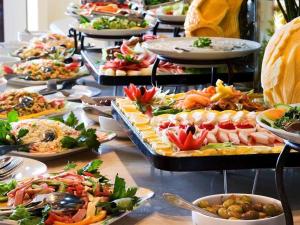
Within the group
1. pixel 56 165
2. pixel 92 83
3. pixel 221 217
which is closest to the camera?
pixel 221 217

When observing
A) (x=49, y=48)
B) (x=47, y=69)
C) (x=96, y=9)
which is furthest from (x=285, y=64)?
(x=96, y=9)

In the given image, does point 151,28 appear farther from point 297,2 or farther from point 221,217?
point 221,217

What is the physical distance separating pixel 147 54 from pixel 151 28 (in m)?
1.08

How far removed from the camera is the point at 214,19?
9.51ft

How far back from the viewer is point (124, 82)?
2699 mm

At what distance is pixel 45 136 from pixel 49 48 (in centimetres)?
188

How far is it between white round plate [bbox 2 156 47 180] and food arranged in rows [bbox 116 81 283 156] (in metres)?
0.26

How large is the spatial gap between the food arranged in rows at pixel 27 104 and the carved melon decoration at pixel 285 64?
2.64 ft

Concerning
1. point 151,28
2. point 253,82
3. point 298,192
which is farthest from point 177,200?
point 151,28

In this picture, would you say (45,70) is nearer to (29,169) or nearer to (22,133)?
(22,133)

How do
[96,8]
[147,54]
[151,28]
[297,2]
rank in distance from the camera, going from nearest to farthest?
[297,2], [147,54], [151,28], [96,8]

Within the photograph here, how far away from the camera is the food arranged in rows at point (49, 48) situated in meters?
3.76

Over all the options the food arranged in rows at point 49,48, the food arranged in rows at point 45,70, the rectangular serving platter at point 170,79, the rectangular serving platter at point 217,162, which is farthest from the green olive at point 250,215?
the food arranged in rows at point 49,48

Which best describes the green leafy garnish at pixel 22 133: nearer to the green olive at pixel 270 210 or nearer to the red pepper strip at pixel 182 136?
the red pepper strip at pixel 182 136
